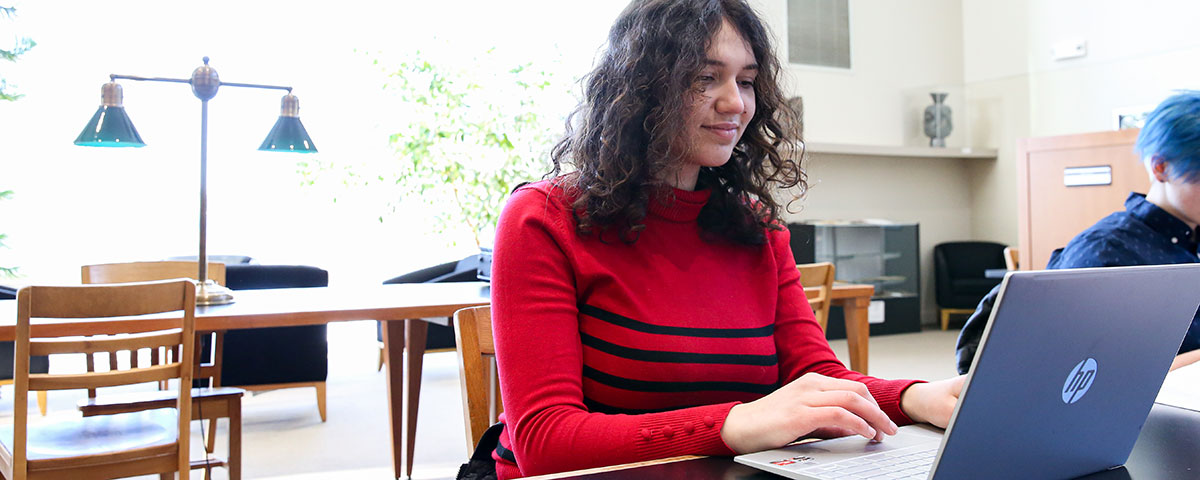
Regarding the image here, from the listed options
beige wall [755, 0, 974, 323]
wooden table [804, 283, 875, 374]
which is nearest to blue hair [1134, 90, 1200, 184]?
wooden table [804, 283, 875, 374]

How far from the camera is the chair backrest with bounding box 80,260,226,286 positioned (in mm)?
3385

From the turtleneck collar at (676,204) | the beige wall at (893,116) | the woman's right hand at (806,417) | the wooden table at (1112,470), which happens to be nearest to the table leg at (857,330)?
the turtleneck collar at (676,204)

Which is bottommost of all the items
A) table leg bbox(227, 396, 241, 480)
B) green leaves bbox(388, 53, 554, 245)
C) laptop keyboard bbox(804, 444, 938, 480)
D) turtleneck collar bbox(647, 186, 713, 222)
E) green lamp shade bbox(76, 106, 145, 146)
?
table leg bbox(227, 396, 241, 480)

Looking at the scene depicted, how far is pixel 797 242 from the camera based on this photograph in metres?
1.52

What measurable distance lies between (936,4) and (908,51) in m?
0.53

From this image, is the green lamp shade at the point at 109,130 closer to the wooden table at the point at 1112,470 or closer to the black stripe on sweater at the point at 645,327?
the black stripe on sweater at the point at 645,327

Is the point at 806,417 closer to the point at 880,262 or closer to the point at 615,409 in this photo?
the point at 615,409

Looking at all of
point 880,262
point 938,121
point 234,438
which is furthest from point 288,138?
point 938,121

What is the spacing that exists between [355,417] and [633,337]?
3582 millimetres

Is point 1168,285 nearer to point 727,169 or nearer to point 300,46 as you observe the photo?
point 727,169

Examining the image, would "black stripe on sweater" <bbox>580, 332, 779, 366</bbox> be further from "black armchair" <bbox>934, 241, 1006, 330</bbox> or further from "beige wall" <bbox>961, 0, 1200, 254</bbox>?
"black armchair" <bbox>934, 241, 1006, 330</bbox>

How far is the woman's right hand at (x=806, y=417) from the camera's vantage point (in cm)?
88

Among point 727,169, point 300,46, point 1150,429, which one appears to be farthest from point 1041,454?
point 300,46

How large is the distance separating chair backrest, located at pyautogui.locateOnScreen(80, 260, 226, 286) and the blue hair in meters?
2.93
